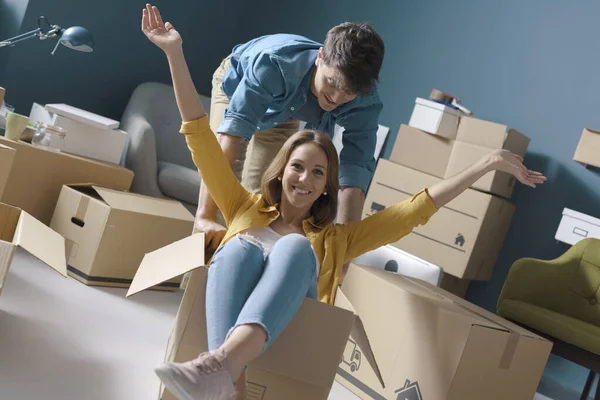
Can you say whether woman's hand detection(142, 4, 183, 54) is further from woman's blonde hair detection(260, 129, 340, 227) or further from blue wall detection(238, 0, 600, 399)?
blue wall detection(238, 0, 600, 399)

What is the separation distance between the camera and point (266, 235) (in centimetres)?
215

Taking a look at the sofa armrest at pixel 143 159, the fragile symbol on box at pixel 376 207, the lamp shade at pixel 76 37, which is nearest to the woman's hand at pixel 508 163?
the lamp shade at pixel 76 37

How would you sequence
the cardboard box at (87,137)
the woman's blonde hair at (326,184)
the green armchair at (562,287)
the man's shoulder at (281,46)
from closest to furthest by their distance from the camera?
the woman's blonde hair at (326,184) < the man's shoulder at (281,46) < the green armchair at (562,287) < the cardboard box at (87,137)

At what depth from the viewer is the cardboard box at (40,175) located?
3254mm

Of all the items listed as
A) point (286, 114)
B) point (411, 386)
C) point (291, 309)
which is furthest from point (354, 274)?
point (291, 309)

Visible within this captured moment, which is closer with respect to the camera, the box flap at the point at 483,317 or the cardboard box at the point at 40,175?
the box flap at the point at 483,317

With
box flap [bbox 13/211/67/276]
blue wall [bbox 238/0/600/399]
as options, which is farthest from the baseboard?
box flap [bbox 13/211/67/276]

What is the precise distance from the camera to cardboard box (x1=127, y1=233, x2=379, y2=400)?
1.82 m

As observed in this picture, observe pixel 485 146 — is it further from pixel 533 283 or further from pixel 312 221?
pixel 312 221

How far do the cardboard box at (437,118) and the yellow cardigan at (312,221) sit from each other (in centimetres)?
189

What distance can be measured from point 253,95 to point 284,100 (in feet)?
0.44

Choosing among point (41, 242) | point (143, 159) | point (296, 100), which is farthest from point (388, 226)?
point (143, 159)

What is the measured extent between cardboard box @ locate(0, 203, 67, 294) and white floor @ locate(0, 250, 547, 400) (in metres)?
0.23

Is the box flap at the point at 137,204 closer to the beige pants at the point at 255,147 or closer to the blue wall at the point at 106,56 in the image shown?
the beige pants at the point at 255,147
